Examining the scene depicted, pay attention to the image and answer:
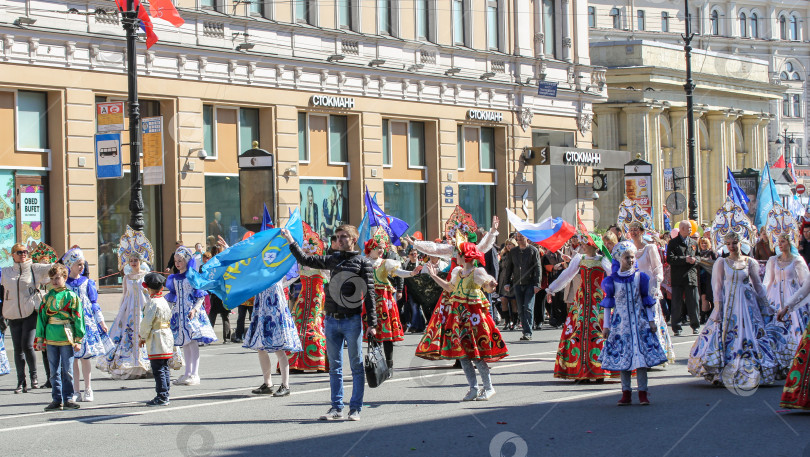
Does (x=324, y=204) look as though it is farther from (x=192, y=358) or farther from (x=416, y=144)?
(x=192, y=358)

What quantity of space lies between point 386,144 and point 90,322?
21776 millimetres

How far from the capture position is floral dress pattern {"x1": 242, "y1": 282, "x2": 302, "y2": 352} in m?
13.0

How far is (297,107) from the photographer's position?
31328 mm

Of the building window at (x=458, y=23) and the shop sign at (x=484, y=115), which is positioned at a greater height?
the building window at (x=458, y=23)

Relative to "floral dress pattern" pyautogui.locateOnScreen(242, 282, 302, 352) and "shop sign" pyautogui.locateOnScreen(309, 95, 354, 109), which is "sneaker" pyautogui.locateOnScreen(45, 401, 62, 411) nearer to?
"floral dress pattern" pyautogui.locateOnScreen(242, 282, 302, 352)

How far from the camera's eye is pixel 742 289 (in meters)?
12.9

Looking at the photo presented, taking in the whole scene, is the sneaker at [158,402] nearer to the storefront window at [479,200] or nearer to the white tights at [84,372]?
the white tights at [84,372]

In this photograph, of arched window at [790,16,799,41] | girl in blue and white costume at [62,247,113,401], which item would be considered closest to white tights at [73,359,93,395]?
girl in blue and white costume at [62,247,113,401]

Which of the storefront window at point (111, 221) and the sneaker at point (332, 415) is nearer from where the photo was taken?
the sneaker at point (332, 415)

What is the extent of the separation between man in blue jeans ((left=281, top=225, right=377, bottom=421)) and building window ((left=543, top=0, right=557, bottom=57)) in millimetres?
30090

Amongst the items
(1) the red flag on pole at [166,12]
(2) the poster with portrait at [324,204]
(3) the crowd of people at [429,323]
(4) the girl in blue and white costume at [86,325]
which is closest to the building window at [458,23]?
(2) the poster with portrait at [324,204]

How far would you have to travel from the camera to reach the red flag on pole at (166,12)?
84.5ft

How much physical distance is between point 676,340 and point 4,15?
15.4 metres

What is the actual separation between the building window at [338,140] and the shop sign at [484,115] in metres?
5.25
